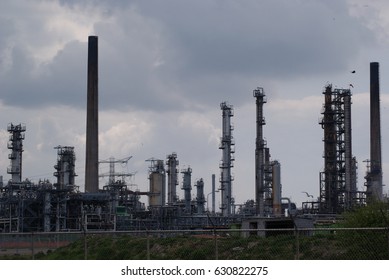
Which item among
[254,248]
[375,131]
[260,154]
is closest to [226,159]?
[260,154]

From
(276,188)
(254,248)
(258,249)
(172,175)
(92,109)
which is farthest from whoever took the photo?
(172,175)

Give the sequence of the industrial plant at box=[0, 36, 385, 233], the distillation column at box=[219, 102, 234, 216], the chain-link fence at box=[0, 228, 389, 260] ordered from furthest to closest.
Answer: the distillation column at box=[219, 102, 234, 216]
the industrial plant at box=[0, 36, 385, 233]
the chain-link fence at box=[0, 228, 389, 260]

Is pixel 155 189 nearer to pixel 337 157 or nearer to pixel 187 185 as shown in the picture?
pixel 187 185

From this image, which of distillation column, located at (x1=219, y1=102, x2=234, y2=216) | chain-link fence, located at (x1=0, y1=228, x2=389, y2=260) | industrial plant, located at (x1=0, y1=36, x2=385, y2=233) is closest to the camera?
chain-link fence, located at (x1=0, y1=228, x2=389, y2=260)

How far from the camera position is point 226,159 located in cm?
9875

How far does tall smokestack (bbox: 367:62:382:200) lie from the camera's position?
91.2 meters

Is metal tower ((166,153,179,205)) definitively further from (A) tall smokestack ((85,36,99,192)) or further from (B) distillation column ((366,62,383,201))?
(B) distillation column ((366,62,383,201))

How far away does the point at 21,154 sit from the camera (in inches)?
3728

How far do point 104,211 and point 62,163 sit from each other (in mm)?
9752

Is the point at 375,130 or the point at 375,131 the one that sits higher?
the point at 375,130


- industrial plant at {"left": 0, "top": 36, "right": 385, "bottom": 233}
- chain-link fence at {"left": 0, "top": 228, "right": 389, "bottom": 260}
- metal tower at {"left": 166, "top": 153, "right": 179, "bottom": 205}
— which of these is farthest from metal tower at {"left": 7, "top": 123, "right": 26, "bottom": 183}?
chain-link fence at {"left": 0, "top": 228, "right": 389, "bottom": 260}

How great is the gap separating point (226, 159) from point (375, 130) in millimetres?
20077
